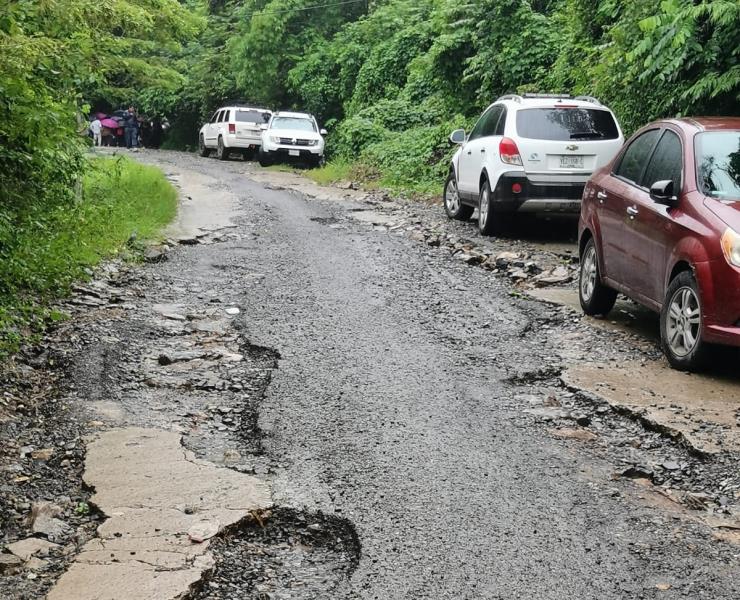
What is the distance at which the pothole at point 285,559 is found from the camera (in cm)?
383

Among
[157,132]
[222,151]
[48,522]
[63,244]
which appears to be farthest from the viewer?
[157,132]

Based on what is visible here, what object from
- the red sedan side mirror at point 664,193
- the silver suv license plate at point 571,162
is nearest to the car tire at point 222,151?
the silver suv license plate at point 571,162

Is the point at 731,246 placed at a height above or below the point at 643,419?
above

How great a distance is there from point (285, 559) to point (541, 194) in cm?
938

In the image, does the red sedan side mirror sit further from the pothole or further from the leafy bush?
the leafy bush

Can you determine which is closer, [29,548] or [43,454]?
[29,548]

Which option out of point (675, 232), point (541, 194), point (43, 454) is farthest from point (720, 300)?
point (541, 194)

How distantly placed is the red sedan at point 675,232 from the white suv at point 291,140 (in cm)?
2171

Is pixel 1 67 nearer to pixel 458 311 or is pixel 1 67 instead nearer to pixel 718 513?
pixel 458 311

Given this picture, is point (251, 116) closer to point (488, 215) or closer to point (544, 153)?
point (488, 215)

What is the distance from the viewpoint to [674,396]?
6371 millimetres

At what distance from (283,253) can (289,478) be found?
310 inches

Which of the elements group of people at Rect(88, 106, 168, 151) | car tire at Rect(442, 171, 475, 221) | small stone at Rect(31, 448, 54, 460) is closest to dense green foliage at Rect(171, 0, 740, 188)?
group of people at Rect(88, 106, 168, 151)

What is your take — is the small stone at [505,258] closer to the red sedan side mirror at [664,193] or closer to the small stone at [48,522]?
the red sedan side mirror at [664,193]
